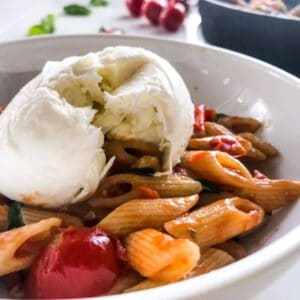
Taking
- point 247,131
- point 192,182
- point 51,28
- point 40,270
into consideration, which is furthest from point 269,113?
point 51,28

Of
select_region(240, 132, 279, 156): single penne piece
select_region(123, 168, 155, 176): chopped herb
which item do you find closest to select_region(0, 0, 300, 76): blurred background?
select_region(240, 132, 279, 156): single penne piece

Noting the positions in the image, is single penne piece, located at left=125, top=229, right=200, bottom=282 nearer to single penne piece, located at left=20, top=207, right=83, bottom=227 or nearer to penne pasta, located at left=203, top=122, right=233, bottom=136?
single penne piece, located at left=20, top=207, right=83, bottom=227

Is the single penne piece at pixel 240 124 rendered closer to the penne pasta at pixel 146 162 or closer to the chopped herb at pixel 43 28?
the penne pasta at pixel 146 162

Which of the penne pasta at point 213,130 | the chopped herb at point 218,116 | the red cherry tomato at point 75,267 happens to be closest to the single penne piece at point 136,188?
the red cherry tomato at point 75,267

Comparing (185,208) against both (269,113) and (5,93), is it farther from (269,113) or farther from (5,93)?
(5,93)

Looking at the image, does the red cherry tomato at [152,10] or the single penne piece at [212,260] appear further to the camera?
the red cherry tomato at [152,10]

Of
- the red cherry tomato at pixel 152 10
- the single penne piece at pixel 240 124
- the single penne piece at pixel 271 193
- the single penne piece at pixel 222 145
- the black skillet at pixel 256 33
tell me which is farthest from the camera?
the red cherry tomato at pixel 152 10
